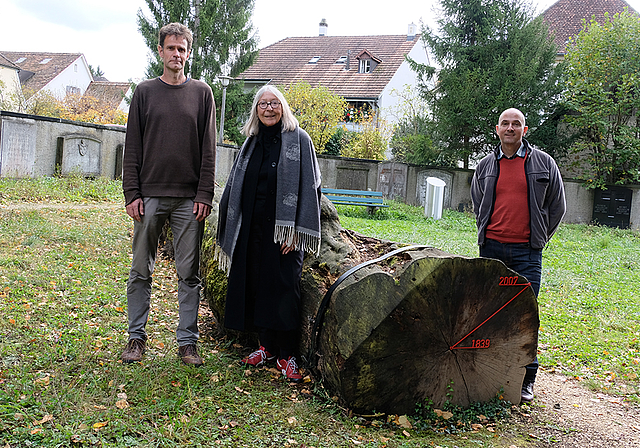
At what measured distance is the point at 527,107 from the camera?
20.0 meters

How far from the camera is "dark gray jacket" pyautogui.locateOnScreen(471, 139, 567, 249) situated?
157 inches

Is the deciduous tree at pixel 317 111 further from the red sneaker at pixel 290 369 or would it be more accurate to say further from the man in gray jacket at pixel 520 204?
the red sneaker at pixel 290 369

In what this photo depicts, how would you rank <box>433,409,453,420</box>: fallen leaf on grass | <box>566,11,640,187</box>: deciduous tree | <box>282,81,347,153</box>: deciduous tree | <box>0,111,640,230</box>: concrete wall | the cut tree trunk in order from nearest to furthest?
the cut tree trunk, <box>433,409,453,420</box>: fallen leaf on grass, <box>0,111,640,230</box>: concrete wall, <box>566,11,640,187</box>: deciduous tree, <box>282,81,347,153</box>: deciduous tree

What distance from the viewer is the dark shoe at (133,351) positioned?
3.85 m

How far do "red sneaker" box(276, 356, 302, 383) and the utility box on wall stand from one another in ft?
59.5

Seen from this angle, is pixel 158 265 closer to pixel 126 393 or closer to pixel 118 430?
pixel 126 393

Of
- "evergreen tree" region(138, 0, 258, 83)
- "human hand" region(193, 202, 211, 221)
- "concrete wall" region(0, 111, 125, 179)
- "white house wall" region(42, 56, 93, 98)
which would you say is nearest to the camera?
"human hand" region(193, 202, 211, 221)

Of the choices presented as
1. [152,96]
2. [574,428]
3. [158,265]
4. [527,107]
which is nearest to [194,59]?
[527,107]

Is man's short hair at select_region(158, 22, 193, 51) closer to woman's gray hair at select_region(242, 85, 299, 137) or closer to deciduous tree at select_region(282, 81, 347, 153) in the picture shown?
woman's gray hair at select_region(242, 85, 299, 137)

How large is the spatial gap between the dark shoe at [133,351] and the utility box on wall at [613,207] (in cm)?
1874

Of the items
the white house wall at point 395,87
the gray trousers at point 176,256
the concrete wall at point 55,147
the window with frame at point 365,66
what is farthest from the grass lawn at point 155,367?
the window with frame at point 365,66

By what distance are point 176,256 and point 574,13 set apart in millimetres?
31402

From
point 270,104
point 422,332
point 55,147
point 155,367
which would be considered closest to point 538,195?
point 422,332

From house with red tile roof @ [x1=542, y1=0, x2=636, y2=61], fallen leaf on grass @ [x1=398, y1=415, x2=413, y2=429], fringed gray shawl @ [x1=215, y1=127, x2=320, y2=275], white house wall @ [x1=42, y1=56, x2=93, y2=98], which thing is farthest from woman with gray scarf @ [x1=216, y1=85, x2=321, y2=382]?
white house wall @ [x1=42, y1=56, x2=93, y2=98]
